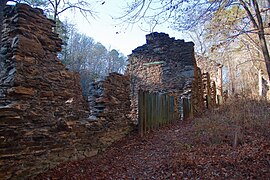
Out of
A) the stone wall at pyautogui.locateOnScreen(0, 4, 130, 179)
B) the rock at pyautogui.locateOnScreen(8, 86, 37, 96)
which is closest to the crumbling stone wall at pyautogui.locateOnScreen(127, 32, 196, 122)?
the stone wall at pyautogui.locateOnScreen(0, 4, 130, 179)

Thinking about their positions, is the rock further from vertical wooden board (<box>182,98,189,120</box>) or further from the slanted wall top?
the slanted wall top

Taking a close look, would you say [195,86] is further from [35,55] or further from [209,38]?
[35,55]

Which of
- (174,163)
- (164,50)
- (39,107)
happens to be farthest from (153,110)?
(164,50)

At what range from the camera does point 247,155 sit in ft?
13.8

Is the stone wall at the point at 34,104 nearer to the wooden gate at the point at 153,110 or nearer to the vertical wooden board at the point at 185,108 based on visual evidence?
the wooden gate at the point at 153,110

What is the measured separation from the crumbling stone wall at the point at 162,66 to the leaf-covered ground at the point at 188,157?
17.9ft

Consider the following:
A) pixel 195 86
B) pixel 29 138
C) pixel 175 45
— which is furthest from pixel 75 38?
pixel 29 138

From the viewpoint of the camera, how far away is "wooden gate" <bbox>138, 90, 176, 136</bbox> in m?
7.20

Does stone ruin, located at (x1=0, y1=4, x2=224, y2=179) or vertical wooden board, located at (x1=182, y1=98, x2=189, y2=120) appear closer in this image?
stone ruin, located at (x1=0, y1=4, x2=224, y2=179)

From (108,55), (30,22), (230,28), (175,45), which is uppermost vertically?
(108,55)

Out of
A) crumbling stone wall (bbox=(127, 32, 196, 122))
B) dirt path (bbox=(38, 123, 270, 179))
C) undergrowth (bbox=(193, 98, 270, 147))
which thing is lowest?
dirt path (bbox=(38, 123, 270, 179))

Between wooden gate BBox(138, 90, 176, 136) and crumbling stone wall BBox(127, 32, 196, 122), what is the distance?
300 cm

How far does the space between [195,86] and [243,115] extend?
16.7 ft

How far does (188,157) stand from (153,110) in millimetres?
3496
